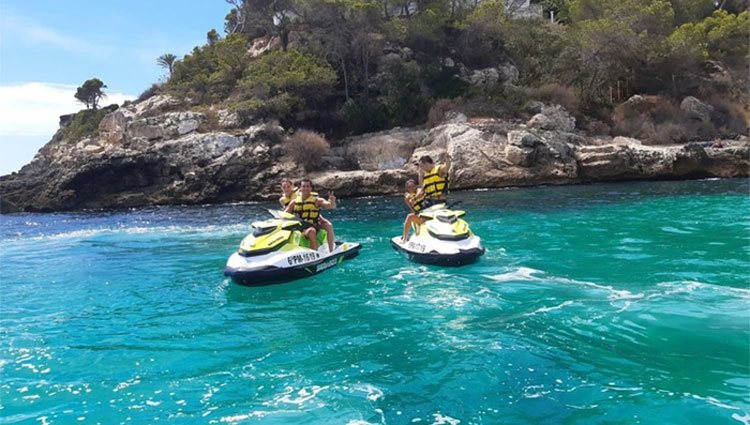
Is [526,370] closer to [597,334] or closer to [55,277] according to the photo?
[597,334]

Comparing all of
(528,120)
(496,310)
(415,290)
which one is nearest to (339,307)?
(415,290)

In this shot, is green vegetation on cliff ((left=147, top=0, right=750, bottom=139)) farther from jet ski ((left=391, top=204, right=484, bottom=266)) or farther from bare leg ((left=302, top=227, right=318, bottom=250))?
bare leg ((left=302, top=227, right=318, bottom=250))

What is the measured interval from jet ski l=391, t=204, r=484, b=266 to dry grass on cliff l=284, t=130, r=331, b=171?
19540 mm

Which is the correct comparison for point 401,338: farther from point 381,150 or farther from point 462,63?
point 462,63

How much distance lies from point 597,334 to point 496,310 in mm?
1445

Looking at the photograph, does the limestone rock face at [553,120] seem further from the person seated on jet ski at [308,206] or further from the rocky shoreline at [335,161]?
the person seated on jet ski at [308,206]

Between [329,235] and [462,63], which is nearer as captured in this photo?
[329,235]

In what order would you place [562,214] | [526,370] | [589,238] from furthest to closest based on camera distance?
[562,214] → [589,238] → [526,370]

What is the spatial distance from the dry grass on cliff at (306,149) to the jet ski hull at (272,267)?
20.4 metres

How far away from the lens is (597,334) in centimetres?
629

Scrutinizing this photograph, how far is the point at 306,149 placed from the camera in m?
30.0

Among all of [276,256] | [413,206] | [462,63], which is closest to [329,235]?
[276,256]

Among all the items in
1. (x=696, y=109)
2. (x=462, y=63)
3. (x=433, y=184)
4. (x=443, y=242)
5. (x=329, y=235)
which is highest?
(x=462, y=63)

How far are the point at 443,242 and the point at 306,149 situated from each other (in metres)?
20.8
